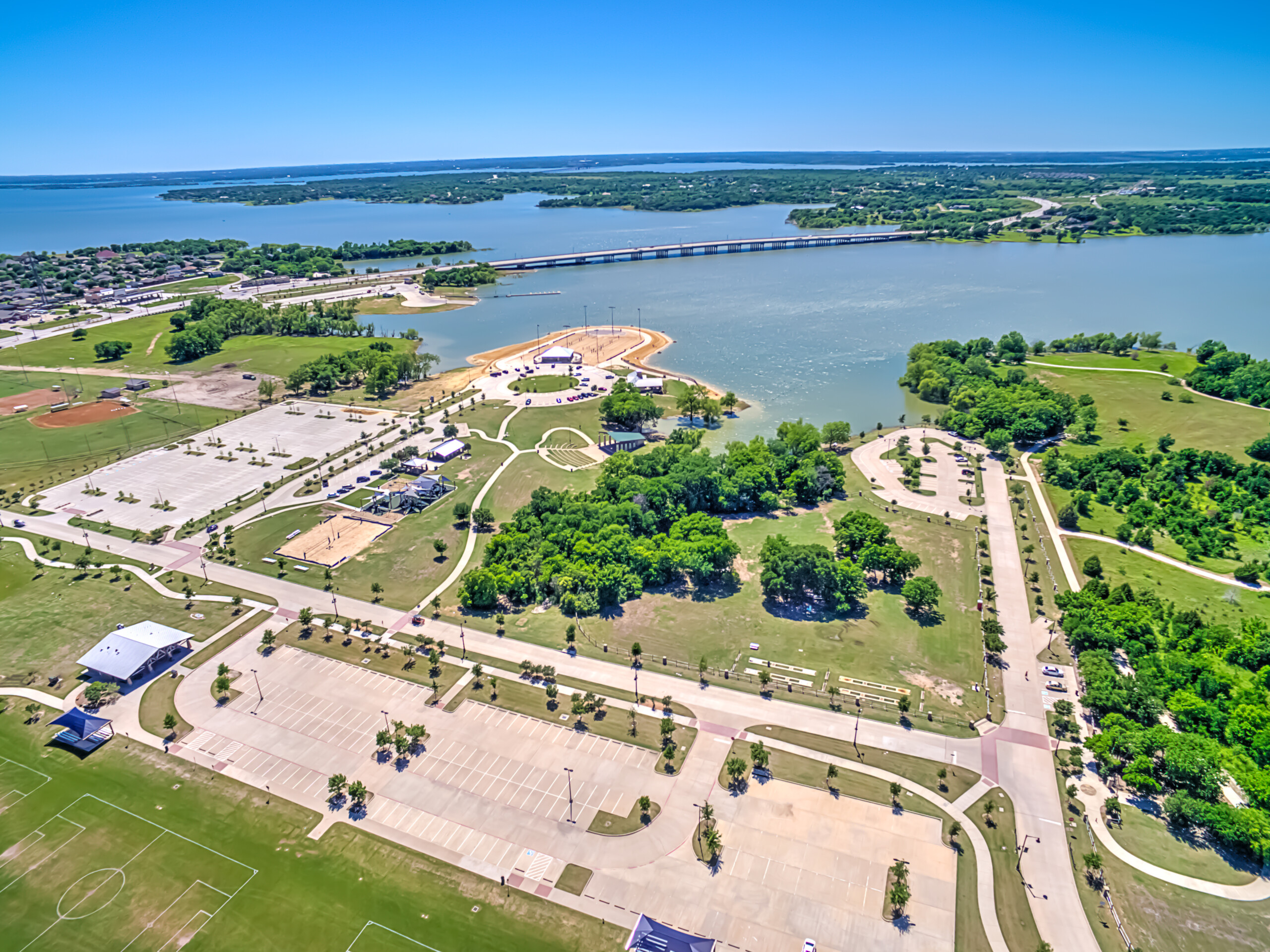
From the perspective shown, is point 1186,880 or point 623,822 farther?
point 623,822

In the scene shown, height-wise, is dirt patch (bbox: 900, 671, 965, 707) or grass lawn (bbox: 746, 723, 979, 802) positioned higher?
dirt patch (bbox: 900, 671, 965, 707)

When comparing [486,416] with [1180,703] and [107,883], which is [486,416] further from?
[1180,703]

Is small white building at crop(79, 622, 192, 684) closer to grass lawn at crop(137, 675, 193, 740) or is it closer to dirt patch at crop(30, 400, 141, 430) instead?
grass lawn at crop(137, 675, 193, 740)

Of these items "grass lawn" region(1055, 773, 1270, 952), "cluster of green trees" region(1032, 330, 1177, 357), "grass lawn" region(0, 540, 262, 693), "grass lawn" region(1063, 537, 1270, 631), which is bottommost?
"grass lawn" region(1055, 773, 1270, 952)

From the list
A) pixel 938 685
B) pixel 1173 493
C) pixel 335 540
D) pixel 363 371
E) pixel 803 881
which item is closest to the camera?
pixel 803 881

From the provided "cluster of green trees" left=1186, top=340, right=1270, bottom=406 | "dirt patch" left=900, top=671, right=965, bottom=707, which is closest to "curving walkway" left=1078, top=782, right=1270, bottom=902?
"dirt patch" left=900, top=671, right=965, bottom=707

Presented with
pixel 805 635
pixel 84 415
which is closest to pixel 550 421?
pixel 805 635

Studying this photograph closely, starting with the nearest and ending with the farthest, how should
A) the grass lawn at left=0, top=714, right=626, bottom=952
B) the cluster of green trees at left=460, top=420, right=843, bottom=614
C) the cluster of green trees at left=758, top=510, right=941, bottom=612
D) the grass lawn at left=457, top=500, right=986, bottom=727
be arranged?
1. the grass lawn at left=0, top=714, right=626, bottom=952
2. the grass lawn at left=457, top=500, right=986, bottom=727
3. the cluster of green trees at left=758, top=510, right=941, bottom=612
4. the cluster of green trees at left=460, top=420, right=843, bottom=614
